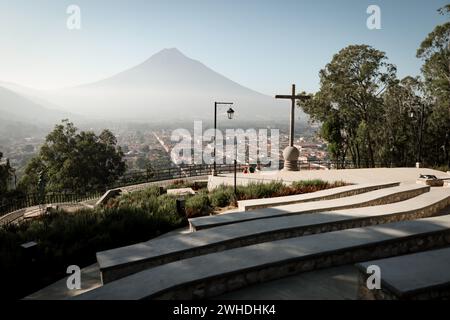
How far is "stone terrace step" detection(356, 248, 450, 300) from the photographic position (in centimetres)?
348

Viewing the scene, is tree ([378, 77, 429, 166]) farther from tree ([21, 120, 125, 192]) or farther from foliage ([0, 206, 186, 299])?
tree ([21, 120, 125, 192])

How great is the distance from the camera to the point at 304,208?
778 centimetres

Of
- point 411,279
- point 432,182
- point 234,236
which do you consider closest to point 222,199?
point 234,236

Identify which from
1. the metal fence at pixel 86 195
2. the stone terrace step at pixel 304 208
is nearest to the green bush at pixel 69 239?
the stone terrace step at pixel 304 208

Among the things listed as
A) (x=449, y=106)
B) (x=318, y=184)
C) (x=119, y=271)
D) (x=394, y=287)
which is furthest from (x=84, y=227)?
(x=449, y=106)

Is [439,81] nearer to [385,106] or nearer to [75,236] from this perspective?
[385,106]

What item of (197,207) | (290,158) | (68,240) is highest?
(290,158)

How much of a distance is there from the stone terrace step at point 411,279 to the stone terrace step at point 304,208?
10.8 feet

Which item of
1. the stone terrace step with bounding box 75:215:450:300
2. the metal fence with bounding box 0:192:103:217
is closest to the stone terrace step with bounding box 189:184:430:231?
the stone terrace step with bounding box 75:215:450:300

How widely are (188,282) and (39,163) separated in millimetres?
35072

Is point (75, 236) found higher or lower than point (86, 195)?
higher

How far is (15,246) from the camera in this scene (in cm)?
662

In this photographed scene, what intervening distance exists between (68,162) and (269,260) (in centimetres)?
3125

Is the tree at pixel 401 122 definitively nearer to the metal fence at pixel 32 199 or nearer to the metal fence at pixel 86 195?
the metal fence at pixel 86 195
